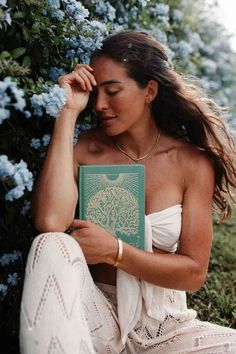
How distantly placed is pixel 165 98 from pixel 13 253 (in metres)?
0.89

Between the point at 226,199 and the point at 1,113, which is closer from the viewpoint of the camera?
the point at 1,113

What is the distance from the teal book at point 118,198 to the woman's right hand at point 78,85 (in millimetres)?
262

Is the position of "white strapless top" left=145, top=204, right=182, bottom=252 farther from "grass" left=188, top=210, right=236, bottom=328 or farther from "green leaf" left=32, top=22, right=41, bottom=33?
"grass" left=188, top=210, right=236, bottom=328

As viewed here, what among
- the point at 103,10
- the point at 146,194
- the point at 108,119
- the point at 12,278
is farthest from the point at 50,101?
the point at 103,10

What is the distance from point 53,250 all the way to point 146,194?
2.30 feet

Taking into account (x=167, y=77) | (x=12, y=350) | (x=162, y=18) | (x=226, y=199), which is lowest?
(x=12, y=350)

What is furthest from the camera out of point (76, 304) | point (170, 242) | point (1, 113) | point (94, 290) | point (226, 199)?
point (226, 199)

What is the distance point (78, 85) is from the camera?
8.58 feet

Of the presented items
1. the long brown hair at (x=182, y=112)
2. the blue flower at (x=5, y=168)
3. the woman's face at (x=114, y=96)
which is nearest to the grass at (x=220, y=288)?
the long brown hair at (x=182, y=112)

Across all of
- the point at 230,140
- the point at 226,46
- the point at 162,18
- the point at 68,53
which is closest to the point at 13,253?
the point at 68,53

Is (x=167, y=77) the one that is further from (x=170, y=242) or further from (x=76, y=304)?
(x=76, y=304)

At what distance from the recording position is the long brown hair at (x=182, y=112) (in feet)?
8.97

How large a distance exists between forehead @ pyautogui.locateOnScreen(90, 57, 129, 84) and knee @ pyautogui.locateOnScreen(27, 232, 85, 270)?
0.71m

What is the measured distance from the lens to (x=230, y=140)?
9.75 feet
